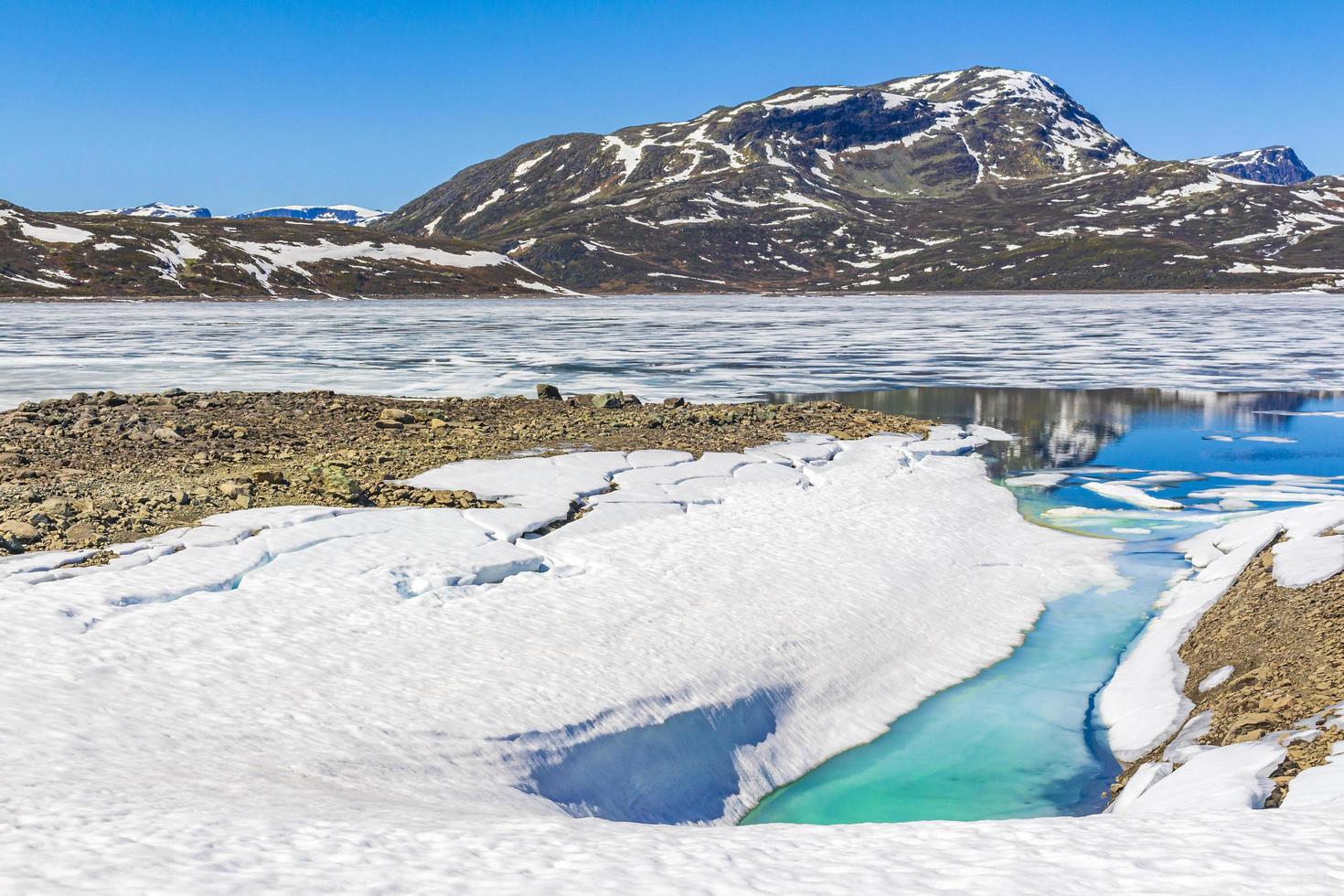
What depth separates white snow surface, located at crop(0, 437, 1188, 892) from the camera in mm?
5535

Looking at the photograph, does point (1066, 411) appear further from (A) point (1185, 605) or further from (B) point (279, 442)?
(B) point (279, 442)

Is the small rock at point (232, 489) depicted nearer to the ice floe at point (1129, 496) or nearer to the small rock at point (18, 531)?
the small rock at point (18, 531)

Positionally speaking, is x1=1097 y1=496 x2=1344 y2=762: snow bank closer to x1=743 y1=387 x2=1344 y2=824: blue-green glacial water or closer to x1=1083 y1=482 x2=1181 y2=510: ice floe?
x1=743 y1=387 x2=1344 y2=824: blue-green glacial water

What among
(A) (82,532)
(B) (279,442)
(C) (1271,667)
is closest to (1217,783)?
(C) (1271,667)

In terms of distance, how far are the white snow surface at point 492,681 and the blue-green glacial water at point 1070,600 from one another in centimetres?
46

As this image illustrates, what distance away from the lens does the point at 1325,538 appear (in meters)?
13.3

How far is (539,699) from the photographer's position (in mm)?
9219

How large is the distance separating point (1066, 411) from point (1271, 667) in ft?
78.8

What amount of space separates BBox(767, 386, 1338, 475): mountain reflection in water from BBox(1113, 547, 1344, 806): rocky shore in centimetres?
1110

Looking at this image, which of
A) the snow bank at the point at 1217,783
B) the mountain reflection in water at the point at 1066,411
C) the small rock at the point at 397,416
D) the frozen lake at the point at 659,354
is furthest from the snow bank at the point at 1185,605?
the frozen lake at the point at 659,354

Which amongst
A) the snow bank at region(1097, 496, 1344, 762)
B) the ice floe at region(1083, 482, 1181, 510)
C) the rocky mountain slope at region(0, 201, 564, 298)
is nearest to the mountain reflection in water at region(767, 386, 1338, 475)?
the ice floe at region(1083, 482, 1181, 510)

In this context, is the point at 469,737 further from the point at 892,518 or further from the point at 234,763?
the point at 892,518

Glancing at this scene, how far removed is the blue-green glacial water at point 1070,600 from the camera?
9.39 m

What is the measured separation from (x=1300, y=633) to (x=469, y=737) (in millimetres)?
8253
